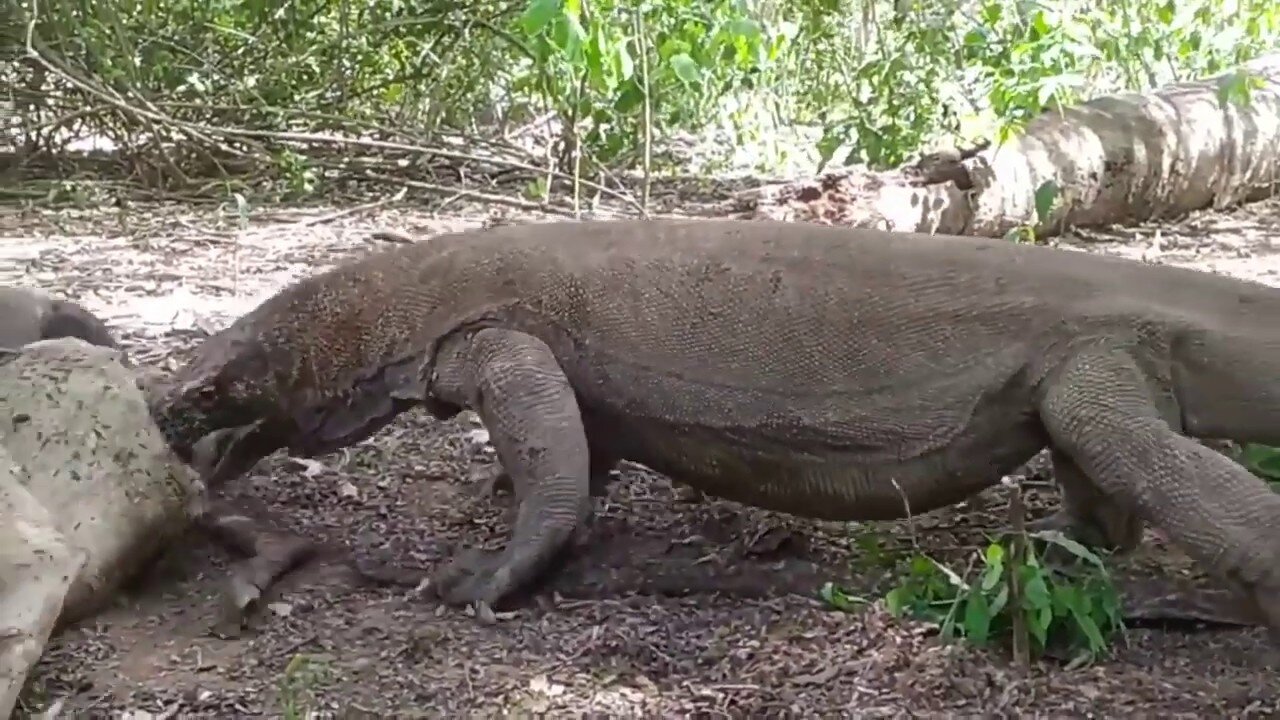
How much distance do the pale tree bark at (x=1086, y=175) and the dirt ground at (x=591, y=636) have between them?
5.96 ft

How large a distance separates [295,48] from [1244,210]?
191 inches

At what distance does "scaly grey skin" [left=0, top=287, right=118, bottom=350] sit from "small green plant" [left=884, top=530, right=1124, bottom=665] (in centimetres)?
227

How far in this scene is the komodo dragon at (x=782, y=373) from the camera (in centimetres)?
258

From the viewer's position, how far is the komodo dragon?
258 cm

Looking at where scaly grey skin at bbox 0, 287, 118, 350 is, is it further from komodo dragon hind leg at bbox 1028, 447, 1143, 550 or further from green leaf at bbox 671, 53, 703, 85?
komodo dragon hind leg at bbox 1028, 447, 1143, 550

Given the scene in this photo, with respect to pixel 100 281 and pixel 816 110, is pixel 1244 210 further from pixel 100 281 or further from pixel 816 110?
pixel 100 281

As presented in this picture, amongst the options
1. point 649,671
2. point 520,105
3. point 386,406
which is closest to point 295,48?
point 520,105

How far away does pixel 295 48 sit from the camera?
6.96 m

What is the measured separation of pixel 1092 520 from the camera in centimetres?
298

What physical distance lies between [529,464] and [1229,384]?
4.64 feet

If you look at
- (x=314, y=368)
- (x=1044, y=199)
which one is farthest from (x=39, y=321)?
(x=1044, y=199)

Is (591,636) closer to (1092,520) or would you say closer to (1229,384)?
(1092,520)

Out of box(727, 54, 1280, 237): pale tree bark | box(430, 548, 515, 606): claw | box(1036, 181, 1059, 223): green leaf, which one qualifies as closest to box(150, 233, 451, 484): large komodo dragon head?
box(430, 548, 515, 606): claw

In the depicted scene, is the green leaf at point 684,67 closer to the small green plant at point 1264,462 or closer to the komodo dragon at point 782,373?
the komodo dragon at point 782,373
